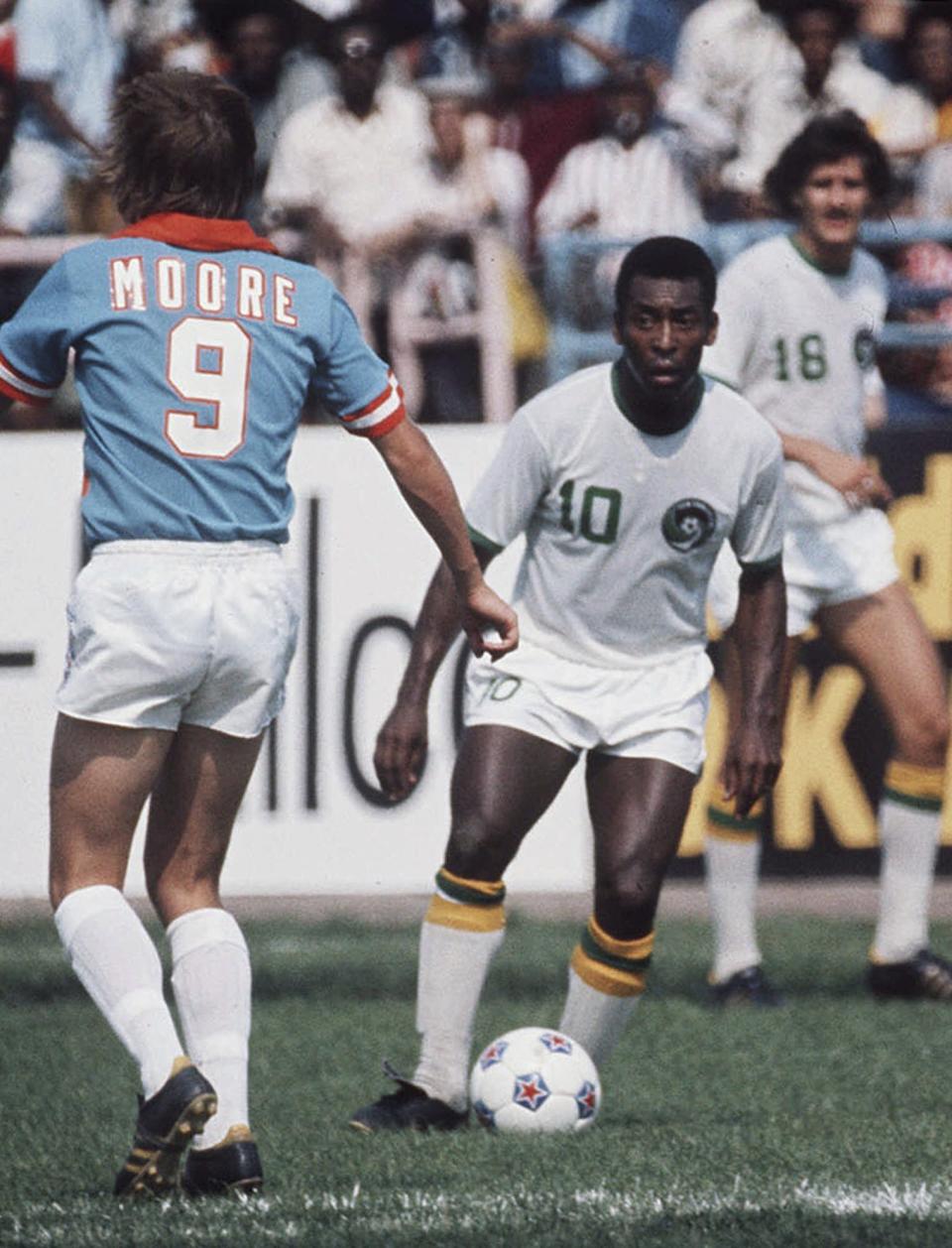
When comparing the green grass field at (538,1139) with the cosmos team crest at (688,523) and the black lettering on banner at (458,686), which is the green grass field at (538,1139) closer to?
the black lettering on banner at (458,686)

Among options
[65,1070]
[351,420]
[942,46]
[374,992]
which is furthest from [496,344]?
[351,420]

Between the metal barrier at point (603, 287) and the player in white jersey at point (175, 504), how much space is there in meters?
5.75

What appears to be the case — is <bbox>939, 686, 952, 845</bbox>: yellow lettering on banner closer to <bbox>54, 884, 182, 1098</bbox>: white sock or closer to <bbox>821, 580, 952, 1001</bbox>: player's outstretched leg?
<bbox>821, 580, 952, 1001</bbox>: player's outstretched leg

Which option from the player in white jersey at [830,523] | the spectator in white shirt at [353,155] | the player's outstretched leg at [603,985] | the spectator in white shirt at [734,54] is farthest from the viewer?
the spectator in white shirt at [734,54]

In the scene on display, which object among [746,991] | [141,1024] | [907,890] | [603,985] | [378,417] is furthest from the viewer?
[907,890]

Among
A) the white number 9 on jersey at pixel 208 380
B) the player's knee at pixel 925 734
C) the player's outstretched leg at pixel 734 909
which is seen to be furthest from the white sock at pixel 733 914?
the white number 9 on jersey at pixel 208 380

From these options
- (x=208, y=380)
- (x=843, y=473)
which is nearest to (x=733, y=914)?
(x=843, y=473)

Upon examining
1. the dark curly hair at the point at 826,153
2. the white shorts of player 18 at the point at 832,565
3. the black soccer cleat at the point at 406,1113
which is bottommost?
the black soccer cleat at the point at 406,1113

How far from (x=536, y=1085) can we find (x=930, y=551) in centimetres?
467

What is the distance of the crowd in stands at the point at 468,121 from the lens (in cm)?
1126

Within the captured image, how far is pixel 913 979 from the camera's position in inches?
314

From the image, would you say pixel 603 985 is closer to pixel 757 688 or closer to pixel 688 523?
pixel 757 688

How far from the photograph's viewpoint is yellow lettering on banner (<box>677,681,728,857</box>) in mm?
9547

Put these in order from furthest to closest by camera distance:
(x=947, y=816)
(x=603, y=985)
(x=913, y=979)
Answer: (x=947, y=816) → (x=913, y=979) → (x=603, y=985)
